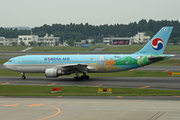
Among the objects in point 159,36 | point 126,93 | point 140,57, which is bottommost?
point 126,93

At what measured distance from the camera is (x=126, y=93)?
30484mm

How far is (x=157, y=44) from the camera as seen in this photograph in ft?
140

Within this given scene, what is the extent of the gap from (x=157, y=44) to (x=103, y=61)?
9196 mm

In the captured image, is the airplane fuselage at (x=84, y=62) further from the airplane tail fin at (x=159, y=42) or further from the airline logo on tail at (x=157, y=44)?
the airline logo on tail at (x=157, y=44)

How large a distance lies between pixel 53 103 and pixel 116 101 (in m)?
6.05

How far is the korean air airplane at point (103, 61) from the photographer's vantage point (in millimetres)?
41750

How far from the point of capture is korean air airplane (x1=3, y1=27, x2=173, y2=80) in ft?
137

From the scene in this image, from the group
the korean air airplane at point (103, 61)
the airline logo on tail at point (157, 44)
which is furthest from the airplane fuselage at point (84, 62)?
the airline logo on tail at point (157, 44)

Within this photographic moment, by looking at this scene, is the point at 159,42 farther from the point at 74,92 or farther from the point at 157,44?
the point at 74,92

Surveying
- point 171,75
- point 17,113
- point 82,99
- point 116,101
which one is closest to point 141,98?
point 116,101

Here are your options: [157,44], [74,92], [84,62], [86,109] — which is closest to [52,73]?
[84,62]

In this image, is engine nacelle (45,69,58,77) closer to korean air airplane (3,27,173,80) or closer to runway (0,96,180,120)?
korean air airplane (3,27,173,80)

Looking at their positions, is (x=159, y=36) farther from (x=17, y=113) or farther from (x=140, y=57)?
(x=17, y=113)

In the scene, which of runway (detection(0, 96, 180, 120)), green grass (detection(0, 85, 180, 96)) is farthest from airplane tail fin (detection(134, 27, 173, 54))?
runway (detection(0, 96, 180, 120))
